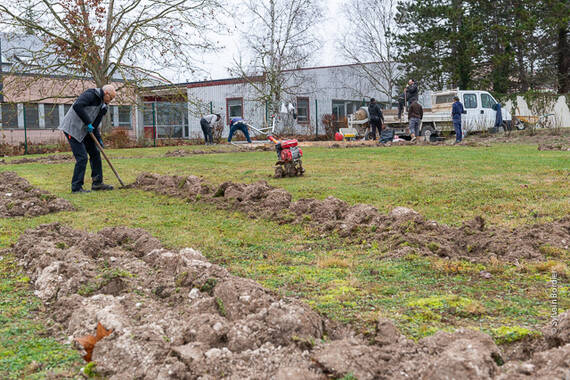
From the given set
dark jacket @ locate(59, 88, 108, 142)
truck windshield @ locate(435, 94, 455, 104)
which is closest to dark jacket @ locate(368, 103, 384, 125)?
truck windshield @ locate(435, 94, 455, 104)

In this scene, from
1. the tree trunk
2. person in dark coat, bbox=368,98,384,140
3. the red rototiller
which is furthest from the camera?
the tree trunk

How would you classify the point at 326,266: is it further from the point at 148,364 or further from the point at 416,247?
the point at 148,364

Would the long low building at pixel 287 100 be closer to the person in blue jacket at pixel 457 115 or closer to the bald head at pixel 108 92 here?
the person in blue jacket at pixel 457 115

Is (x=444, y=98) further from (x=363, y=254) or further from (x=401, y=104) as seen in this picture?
(x=363, y=254)

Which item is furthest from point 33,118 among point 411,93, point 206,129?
point 411,93

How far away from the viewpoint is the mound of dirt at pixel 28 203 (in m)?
6.78

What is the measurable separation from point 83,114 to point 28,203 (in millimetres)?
1955

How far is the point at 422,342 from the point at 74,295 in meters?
2.09

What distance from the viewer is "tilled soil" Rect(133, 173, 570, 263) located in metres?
4.25

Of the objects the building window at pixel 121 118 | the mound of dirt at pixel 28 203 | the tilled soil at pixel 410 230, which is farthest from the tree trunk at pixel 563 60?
the mound of dirt at pixel 28 203

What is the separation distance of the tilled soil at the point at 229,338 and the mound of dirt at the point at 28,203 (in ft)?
11.3

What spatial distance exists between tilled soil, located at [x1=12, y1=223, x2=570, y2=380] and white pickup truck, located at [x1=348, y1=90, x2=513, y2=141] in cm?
1890

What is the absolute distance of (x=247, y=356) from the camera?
2.34m

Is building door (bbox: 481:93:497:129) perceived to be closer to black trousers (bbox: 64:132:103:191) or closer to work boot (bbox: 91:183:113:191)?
work boot (bbox: 91:183:113:191)
